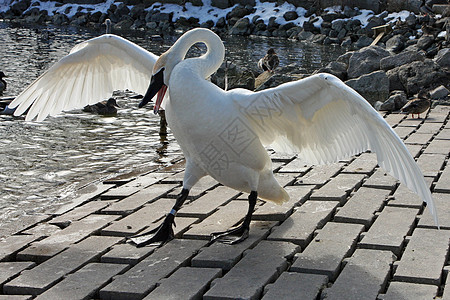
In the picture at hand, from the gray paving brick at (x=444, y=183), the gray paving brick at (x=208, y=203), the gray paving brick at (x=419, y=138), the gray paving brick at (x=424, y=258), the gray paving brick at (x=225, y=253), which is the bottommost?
the gray paving brick at (x=208, y=203)

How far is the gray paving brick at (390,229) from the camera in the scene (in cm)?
447

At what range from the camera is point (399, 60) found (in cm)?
1348

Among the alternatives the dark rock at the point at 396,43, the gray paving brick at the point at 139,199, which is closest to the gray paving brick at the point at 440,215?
the gray paving brick at the point at 139,199

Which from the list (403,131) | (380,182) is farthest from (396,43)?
(380,182)

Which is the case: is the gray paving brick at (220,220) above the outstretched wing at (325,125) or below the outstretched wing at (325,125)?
below

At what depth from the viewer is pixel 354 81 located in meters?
12.2

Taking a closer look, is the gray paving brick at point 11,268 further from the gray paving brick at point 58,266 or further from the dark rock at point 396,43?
the dark rock at point 396,43

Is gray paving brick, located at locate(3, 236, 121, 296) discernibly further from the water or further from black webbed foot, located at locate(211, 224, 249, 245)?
the water

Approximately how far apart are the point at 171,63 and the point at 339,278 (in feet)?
6.83

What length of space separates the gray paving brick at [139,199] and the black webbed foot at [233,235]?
1.07 m

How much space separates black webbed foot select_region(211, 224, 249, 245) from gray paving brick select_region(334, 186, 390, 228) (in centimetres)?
75

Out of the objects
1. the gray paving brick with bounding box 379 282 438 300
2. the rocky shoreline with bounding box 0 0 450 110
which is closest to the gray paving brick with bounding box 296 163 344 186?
the gray paving brick with bounding box 379 282 438 300

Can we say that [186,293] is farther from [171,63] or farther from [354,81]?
[354,81]

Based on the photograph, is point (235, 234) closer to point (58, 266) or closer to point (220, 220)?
point (220, 220)
